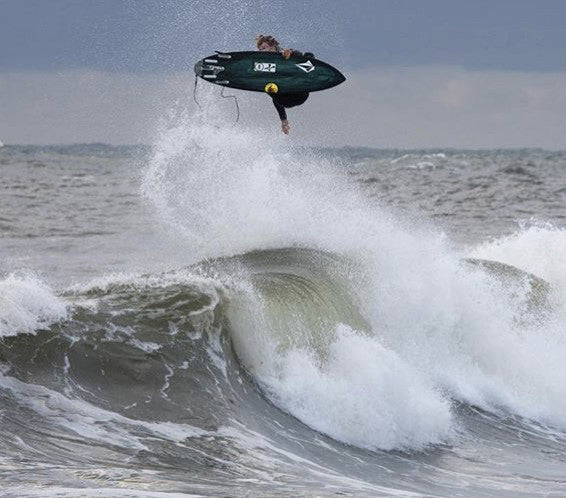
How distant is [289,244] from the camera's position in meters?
15.1

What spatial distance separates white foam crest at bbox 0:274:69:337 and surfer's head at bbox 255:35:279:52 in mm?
3822

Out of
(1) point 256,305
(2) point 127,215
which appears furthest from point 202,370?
(2) point 127,215

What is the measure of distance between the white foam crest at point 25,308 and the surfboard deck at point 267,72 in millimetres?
3432

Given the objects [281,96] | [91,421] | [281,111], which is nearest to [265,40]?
[281,96]

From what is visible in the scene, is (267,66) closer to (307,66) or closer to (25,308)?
(307,66)

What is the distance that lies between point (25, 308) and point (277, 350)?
2.59m

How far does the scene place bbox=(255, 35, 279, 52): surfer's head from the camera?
40.7 feet

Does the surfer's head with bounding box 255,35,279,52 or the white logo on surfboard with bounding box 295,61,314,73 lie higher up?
the surfer's head with bounding box 255,35,279,52

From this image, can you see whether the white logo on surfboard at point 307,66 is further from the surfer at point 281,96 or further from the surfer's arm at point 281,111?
the surfer's arm at point 281,111

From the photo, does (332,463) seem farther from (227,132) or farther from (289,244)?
(227,132)

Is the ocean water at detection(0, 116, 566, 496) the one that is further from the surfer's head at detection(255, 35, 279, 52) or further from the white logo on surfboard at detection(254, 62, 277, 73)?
the surfer's head at detection(255, 35, 279, 52)

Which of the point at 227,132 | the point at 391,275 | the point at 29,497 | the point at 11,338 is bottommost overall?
the point at 29,497

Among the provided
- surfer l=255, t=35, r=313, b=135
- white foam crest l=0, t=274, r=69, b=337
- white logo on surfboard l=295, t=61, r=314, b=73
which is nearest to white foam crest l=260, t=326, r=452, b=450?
white foam crest l=0, t=274, r=69, b=337

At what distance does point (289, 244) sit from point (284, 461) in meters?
6.36
